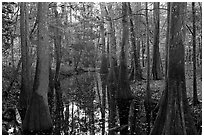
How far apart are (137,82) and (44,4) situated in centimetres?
1034

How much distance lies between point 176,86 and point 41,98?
4.43 metres

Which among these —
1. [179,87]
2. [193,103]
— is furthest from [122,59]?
[179,87]

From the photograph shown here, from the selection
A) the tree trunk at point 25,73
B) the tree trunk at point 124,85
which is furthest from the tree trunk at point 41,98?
the tree trunk at point 124,85

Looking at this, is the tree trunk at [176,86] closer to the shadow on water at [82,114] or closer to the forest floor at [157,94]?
the forest floor at [157,94]

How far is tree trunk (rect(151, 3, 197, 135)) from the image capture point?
6.98 m

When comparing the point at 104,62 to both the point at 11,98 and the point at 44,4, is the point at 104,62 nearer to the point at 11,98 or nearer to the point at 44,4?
the point at 11,98

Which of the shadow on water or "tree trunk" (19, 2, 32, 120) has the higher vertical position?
"tree trunk" (19, 2, 32, 120)

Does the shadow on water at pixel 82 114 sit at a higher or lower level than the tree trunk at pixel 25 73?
lower

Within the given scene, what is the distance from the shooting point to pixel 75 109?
1245 cm

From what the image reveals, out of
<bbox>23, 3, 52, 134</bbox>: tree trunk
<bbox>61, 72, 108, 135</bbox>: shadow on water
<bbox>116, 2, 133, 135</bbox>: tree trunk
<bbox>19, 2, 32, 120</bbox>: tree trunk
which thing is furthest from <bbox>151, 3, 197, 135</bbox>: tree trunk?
<bbox>19, 2, 32, 120</bbox>: tree trunk

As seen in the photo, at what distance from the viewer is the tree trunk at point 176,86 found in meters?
6.98

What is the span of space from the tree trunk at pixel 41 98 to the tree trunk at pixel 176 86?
12.0ft

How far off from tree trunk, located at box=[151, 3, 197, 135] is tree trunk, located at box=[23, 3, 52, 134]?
367 cm

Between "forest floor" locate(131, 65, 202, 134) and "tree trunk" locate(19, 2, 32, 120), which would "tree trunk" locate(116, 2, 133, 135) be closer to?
"forest floor" locate(131, 65, 202, 134)
